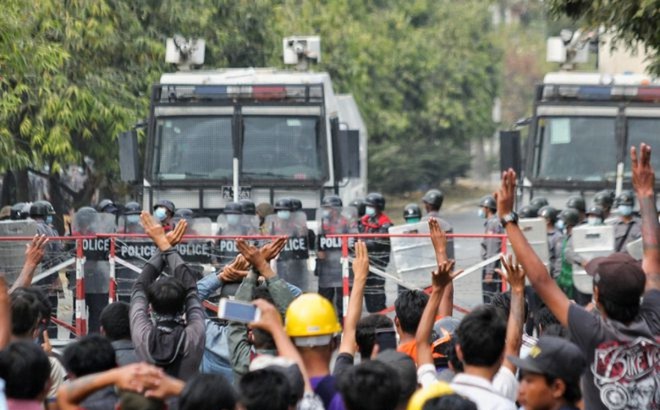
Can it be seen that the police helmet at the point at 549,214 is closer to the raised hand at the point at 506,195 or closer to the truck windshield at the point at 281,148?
the truck windshield at the point at 281,148

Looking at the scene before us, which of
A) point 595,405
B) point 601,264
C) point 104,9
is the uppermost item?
point 104,9

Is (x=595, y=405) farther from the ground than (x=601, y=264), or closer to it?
closer to it

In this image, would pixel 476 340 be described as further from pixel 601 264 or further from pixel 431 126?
pixel 431 126

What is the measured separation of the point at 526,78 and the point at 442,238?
63.5 metres

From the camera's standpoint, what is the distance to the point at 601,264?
6332mm

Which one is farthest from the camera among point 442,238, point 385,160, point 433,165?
point 433,165

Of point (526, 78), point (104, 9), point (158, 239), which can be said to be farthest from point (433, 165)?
point (158, 239)

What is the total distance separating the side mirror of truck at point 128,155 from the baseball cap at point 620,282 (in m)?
12.4

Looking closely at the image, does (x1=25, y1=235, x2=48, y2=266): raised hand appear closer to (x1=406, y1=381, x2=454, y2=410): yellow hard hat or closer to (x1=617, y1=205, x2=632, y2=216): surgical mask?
(x1=406, y1=381, x2=454, y2=410): yellow hard hat

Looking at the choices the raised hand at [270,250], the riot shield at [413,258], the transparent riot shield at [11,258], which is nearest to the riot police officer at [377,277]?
the riot shield at [413,258]

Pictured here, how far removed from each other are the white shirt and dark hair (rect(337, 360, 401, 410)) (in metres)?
0.29

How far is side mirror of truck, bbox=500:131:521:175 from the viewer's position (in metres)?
18.3

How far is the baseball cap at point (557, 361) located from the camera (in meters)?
5.66

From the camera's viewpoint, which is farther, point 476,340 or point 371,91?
point 371,91
